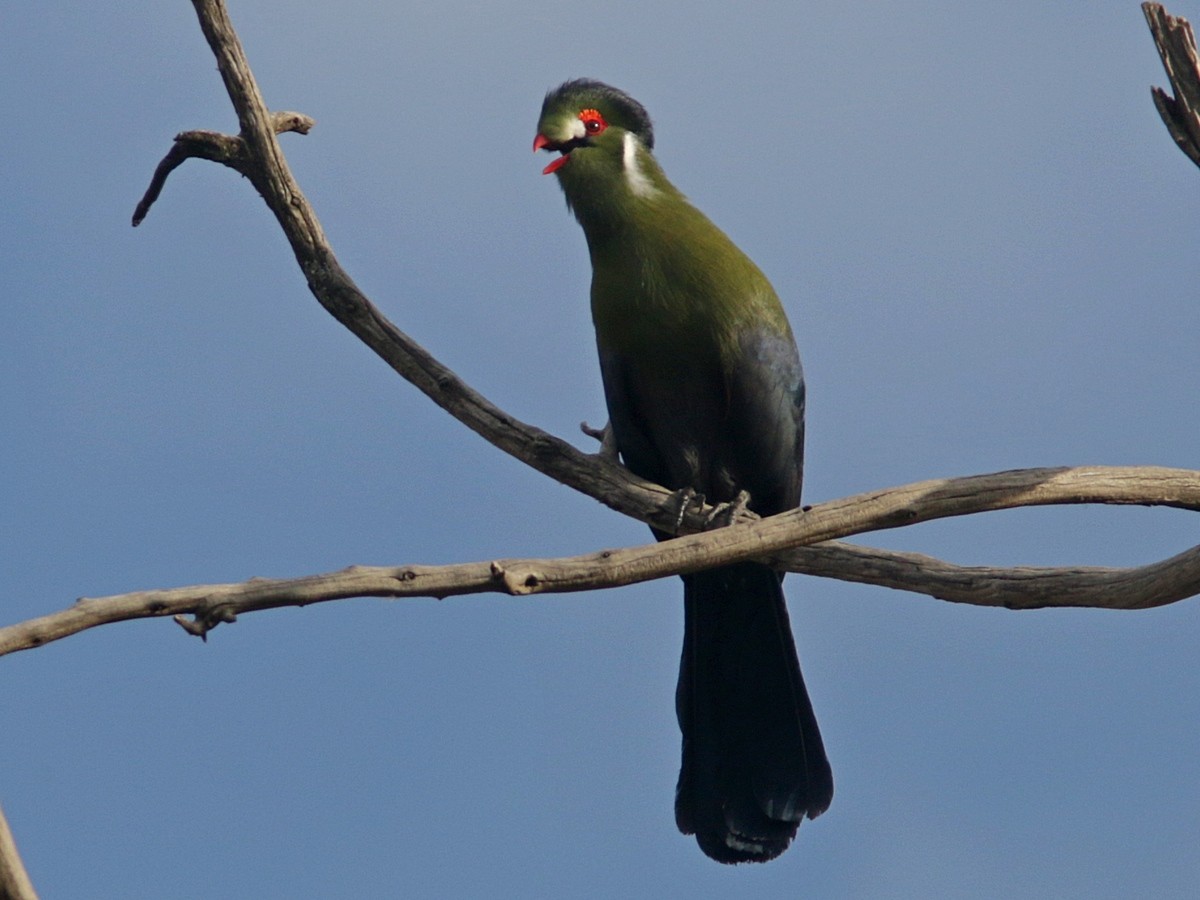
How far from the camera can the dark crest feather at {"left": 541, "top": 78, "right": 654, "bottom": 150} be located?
14.5 ft

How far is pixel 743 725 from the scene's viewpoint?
4457 millimetres

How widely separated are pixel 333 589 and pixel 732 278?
71.4 inches

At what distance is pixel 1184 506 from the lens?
3.73m

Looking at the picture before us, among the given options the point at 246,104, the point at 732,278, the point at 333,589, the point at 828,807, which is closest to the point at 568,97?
the point at 732,278

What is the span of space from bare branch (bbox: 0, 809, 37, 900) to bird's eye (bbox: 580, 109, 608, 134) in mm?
2772

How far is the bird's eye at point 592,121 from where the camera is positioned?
4.40 metres

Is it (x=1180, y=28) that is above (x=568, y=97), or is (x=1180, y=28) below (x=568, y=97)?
below

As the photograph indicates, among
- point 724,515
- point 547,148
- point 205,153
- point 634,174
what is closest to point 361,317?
point 205,153

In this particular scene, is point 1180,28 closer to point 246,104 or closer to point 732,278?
point 732,278

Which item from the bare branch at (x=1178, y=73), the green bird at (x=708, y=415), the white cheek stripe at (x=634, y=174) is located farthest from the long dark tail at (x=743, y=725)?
the bare branch at (x=1178, y=73)

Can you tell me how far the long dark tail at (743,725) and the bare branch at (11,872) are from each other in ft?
7.49

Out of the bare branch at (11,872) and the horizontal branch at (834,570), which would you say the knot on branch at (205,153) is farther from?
the bare branch at (11,872)

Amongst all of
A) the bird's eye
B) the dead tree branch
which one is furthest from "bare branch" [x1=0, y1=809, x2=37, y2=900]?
the bird's eye

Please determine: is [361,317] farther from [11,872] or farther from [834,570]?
[11,872]
